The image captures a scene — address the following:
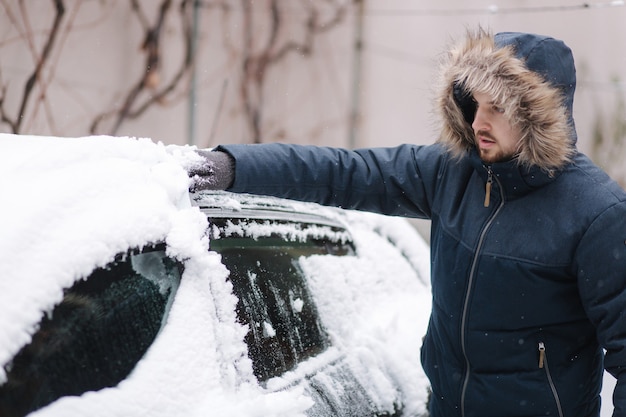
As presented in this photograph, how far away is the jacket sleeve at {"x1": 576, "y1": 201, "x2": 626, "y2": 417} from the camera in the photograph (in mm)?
1848

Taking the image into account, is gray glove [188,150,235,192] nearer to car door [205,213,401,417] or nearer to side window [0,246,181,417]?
car door [205,213,401,417]

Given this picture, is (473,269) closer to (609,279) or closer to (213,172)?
(609,279)

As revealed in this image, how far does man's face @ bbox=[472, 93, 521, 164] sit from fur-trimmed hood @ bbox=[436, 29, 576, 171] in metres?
0.03

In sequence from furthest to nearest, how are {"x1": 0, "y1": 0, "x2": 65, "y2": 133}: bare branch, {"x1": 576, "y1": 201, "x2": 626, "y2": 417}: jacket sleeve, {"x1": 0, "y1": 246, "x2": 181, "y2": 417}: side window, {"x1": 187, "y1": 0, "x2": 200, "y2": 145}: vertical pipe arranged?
{"x1": 187, "y1": 0, "x2": 200, "y2": 145}: vertical pipe < {"x1": 0, "y1": 0, "x2": 65, "y2": 133}: bare branch < {"x1": 576, "y1": 201, "x2": 626, "y2": 417}: jacket sleeve < {"x1": 0, "y1": 246, "x2": 181, "y2": 417}: side window

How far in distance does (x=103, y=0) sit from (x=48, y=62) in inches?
24.7

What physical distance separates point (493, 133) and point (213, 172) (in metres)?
0.79

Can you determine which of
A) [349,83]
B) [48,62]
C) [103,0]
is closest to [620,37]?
[349,83]

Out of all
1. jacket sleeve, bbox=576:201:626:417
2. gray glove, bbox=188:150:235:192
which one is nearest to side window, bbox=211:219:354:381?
gray glove, bbox=188:150:235:192

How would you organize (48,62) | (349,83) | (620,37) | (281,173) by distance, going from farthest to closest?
(349,83)
(620,37)
(48,62)
(281,173)

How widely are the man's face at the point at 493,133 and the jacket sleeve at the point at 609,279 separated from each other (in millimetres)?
321

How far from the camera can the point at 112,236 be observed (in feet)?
4.86

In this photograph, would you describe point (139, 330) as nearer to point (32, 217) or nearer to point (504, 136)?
point (32, 217)

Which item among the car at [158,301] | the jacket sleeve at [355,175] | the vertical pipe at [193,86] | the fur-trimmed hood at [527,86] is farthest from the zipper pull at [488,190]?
the vertical pipe at [193,86]

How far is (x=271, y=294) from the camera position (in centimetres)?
204
